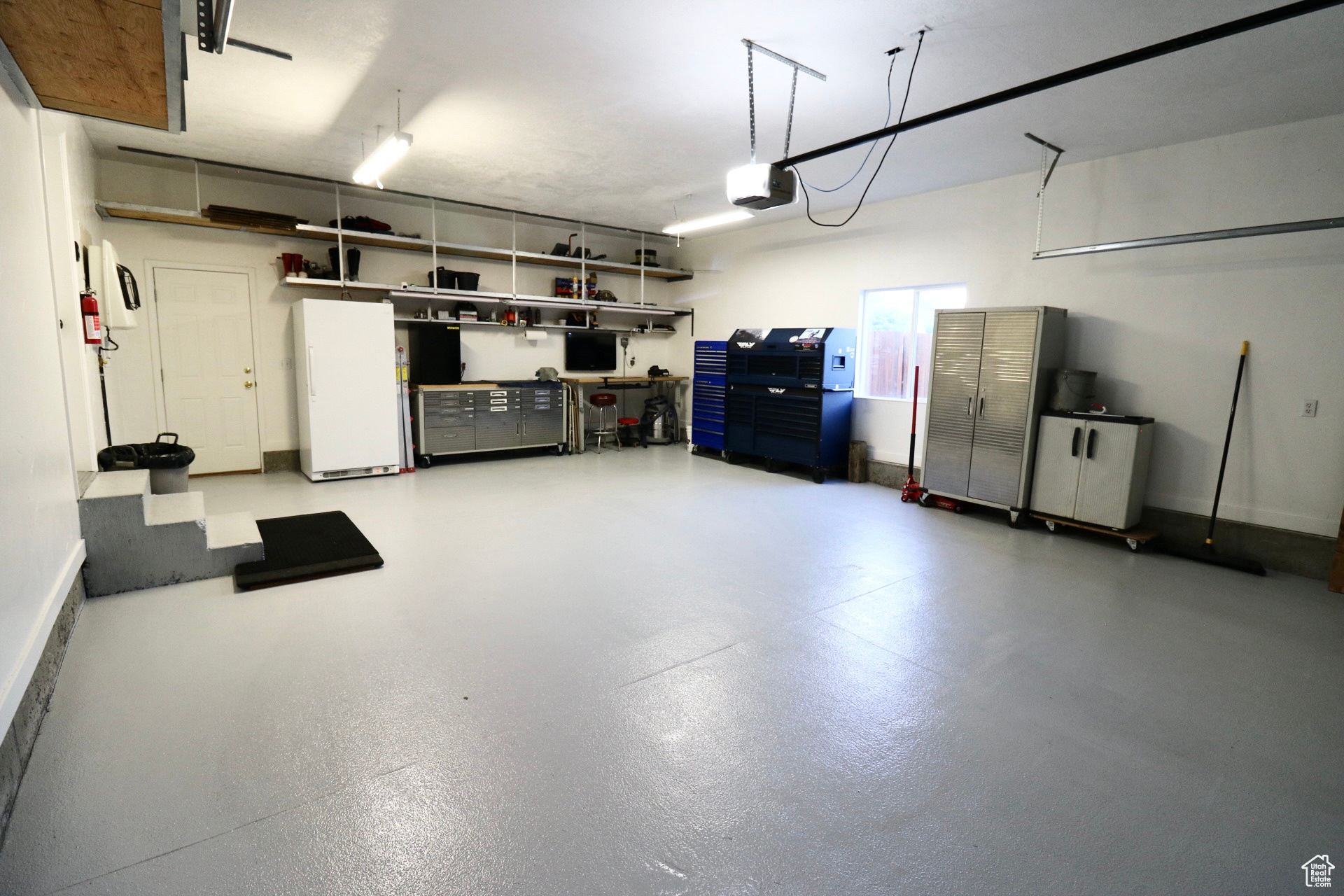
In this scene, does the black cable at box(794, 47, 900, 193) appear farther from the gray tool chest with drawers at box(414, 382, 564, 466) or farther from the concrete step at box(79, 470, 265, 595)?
the concrete step at box(79, 470, 265, 595)

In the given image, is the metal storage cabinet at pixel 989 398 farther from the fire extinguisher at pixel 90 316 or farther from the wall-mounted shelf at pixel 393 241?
the fire extinguisher at pixel 90 316

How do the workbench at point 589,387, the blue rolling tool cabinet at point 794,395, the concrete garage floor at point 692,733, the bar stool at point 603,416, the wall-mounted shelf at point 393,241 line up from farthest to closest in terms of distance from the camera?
the bar stool at point 603,416 < the workbench at point 589,387 < the blue rolling tool cabinet at point 794,395 < the wall-mounted shelf at point 393,241 < the concrete garage floor at point 692,733

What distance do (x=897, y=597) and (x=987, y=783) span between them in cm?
161

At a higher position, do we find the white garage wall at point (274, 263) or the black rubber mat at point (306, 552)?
the white garage wall at point (274, 263)

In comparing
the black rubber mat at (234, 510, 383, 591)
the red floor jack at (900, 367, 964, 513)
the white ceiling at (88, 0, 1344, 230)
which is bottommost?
the black rubber mat at (234, 510, 383, 591)

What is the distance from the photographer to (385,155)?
4.41 m

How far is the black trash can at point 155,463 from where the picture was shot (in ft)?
13.4

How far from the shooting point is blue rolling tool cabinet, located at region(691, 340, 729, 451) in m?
8.07

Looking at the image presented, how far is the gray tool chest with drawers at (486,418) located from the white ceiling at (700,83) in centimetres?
258

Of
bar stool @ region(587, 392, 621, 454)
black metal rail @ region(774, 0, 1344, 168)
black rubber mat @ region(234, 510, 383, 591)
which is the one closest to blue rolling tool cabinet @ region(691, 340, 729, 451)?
bar stool @ region(587, 392, 621, 454)

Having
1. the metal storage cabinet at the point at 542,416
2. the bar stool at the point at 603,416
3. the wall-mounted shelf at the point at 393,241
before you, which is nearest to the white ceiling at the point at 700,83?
the wall-mounted shelf at the point at 393,241

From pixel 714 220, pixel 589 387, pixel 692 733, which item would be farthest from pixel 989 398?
pixel 589 387

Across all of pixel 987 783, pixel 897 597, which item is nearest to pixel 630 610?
pixel 897 597

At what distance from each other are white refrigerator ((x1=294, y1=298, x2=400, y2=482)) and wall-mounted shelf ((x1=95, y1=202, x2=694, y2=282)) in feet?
2.70
